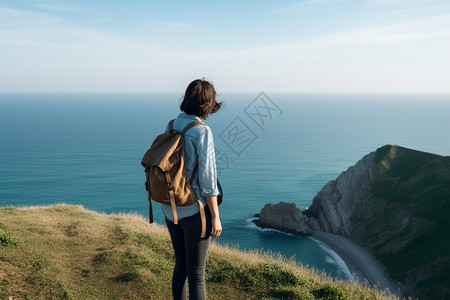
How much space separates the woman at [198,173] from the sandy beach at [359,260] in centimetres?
3634

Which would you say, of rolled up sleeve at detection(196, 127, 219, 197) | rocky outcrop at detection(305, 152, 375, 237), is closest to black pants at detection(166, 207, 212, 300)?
rolled up sleeve at detection(196, 127, 219, 197)

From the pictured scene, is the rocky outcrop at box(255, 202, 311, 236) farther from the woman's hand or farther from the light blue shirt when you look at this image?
the light blue shirt

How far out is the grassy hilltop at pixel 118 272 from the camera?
607 cm

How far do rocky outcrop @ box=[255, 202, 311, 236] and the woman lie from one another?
5246 cm

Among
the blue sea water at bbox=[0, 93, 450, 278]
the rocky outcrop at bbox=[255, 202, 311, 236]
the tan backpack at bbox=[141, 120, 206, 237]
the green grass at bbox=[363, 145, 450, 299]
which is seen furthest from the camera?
the blue sea water at bbox=[0, 93, 450, 278]

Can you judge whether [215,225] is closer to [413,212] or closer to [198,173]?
[198,173]

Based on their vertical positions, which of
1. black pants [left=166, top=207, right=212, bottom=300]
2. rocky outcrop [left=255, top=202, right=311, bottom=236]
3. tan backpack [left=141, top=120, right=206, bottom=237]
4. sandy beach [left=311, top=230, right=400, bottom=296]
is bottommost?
sandy beach [left=311, top=230, right=400, bottom=296]

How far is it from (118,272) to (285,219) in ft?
163

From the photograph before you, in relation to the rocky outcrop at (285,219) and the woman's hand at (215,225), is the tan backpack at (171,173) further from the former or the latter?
the rocky outcrop at (285,219)

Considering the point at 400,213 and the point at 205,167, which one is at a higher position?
the point at 205,167

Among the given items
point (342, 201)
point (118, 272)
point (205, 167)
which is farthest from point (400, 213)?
point (205, 167)

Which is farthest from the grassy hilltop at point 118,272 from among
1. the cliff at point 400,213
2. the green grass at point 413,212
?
the green grass at point 413,212

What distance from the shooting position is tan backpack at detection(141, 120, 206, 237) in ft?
10.7

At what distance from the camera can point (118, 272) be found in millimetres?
6957
